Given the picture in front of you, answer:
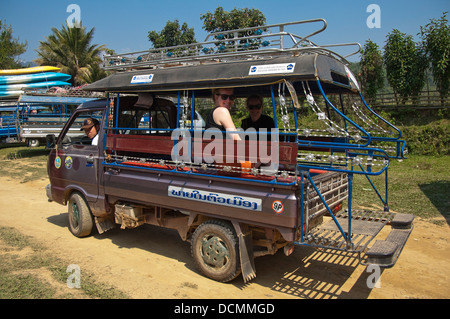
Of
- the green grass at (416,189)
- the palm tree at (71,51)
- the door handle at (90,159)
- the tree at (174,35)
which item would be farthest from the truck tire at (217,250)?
the palm tree at (71,51)

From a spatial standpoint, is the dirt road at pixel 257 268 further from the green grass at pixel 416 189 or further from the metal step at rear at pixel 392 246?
the green grass at pixel 416 189

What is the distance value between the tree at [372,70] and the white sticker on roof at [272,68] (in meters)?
16.9

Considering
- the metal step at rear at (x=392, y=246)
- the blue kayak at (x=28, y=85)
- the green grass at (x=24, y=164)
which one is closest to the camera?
the metal step at rear at (x=392, y=246)

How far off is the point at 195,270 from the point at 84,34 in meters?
26.8

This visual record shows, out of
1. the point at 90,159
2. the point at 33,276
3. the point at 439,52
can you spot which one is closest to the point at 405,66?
the point at 439,52

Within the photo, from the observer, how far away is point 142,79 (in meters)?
4.98

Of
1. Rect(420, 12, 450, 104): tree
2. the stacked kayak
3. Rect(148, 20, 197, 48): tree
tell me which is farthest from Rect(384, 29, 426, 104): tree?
the stacked kayak

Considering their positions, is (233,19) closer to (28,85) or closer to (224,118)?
(28,85)

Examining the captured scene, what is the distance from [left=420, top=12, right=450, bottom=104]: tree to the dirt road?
13.6m

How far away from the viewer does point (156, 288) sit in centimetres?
429

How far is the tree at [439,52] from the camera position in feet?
56.5

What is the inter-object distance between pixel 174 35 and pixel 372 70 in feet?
43.3
